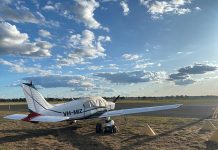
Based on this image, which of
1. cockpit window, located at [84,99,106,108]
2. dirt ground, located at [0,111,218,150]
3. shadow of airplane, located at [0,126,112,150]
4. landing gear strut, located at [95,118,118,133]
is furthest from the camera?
cockpit window, located at [84,99,106,108]

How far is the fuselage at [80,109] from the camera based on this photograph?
21.5m

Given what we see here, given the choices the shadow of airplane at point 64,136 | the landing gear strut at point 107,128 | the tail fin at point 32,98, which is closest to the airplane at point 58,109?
the tail fin at point 32,98

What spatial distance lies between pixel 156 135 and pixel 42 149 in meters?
7.12

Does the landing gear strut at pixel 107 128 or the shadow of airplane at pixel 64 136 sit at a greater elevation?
the landing gear strut at pixel 107 128

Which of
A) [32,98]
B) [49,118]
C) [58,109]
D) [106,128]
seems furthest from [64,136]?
[32,98]

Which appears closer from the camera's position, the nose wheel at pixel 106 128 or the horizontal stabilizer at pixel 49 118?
the horizontal stabilizer at pixel 49 118

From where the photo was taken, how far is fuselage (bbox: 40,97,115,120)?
2148 cm

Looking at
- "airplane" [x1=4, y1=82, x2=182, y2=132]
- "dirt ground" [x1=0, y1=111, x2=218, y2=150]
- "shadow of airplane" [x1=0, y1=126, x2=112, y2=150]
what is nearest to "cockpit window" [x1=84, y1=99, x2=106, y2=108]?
"airplane" [x1=4, y1=82, x2=182, y2=132]

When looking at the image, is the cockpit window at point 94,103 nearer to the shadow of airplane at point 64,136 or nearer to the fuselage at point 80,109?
the fuselage at point 80,109

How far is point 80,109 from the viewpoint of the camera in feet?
73.6

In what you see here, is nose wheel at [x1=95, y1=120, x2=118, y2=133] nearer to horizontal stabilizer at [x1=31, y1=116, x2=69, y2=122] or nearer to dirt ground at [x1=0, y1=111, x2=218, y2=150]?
dirt ground at [x1=0, y1=111, x2=218, y2=150]

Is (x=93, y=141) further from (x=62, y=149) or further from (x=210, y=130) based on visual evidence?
(x=210, y=130)

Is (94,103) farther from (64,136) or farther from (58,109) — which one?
(64,136)

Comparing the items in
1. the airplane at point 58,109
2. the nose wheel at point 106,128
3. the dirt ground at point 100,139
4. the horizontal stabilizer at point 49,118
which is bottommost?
the dirt ground at point 100,139
